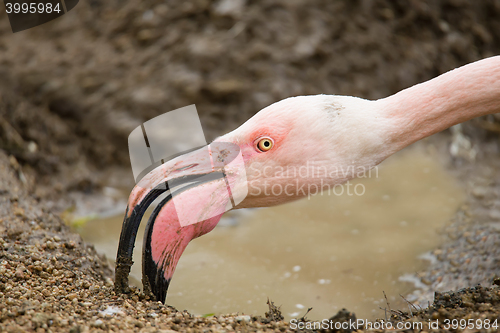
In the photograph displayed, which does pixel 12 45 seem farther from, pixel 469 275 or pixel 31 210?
pixel 469 275

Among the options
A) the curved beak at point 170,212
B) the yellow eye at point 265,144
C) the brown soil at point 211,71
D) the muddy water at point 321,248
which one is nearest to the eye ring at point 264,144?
the yellow eye at point 265,144

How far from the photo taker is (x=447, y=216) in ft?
14.5

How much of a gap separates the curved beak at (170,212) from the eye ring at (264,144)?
225 millimetres

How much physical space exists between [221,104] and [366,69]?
2.10 metres

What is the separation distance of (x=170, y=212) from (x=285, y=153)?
73 centimetres

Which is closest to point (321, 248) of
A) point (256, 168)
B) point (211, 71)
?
point (256, 168)

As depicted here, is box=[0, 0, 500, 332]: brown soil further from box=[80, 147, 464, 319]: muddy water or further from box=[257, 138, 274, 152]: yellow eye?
box=[257, 138, 274, 152]: yellow eye

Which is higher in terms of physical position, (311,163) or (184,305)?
(311,163)

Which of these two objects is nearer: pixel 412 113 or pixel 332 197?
pixel 412 113

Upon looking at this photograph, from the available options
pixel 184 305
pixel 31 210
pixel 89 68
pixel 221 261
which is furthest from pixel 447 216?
pixel 89 68

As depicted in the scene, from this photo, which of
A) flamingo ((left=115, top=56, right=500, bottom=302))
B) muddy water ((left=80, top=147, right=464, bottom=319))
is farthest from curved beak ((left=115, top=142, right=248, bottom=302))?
muddy water ((left=80, top=147, right=464, bottom=319))

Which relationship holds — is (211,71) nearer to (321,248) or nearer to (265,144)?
(321,248)

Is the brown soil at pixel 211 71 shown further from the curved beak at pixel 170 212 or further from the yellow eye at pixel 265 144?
the yellow eye at pixel 265 144

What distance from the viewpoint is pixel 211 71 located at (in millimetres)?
5574
